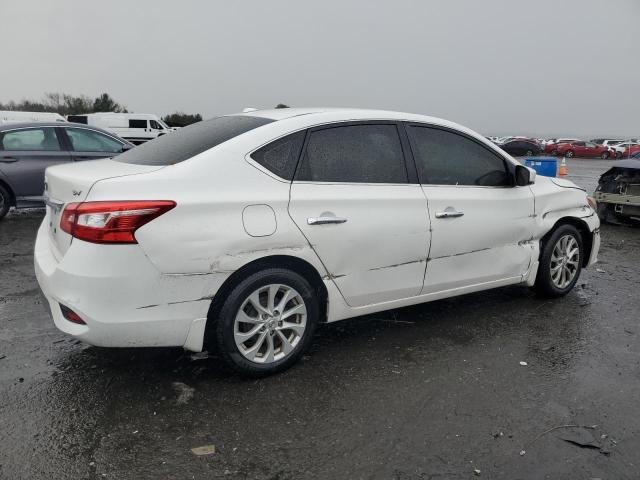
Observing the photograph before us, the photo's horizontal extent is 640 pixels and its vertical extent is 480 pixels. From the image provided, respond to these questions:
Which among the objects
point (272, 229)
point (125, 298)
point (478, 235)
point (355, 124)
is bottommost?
point (125, 298)

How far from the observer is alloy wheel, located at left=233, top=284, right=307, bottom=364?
3213 mm

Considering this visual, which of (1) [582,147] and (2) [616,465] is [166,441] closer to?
(2) [616,465]

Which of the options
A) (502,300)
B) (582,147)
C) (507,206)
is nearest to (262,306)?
(507,206)

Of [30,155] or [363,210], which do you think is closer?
[363,210]

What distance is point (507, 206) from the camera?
4379 millimetres

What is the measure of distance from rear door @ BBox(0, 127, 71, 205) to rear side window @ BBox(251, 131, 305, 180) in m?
6.33

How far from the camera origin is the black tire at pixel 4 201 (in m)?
8.35

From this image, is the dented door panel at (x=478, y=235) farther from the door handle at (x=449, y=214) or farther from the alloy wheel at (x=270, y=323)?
the alloy wheel at (x=270, y=323)

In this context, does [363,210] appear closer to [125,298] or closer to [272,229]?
[272,229]

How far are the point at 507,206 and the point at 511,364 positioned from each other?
1.33m

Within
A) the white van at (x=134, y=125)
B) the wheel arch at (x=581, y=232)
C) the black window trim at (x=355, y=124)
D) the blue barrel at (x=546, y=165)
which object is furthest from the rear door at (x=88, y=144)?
the white van at (x=134, y=125)

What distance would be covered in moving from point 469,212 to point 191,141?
206 centimetres

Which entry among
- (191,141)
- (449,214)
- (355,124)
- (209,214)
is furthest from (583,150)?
(209,214)

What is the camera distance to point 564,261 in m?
4.94
